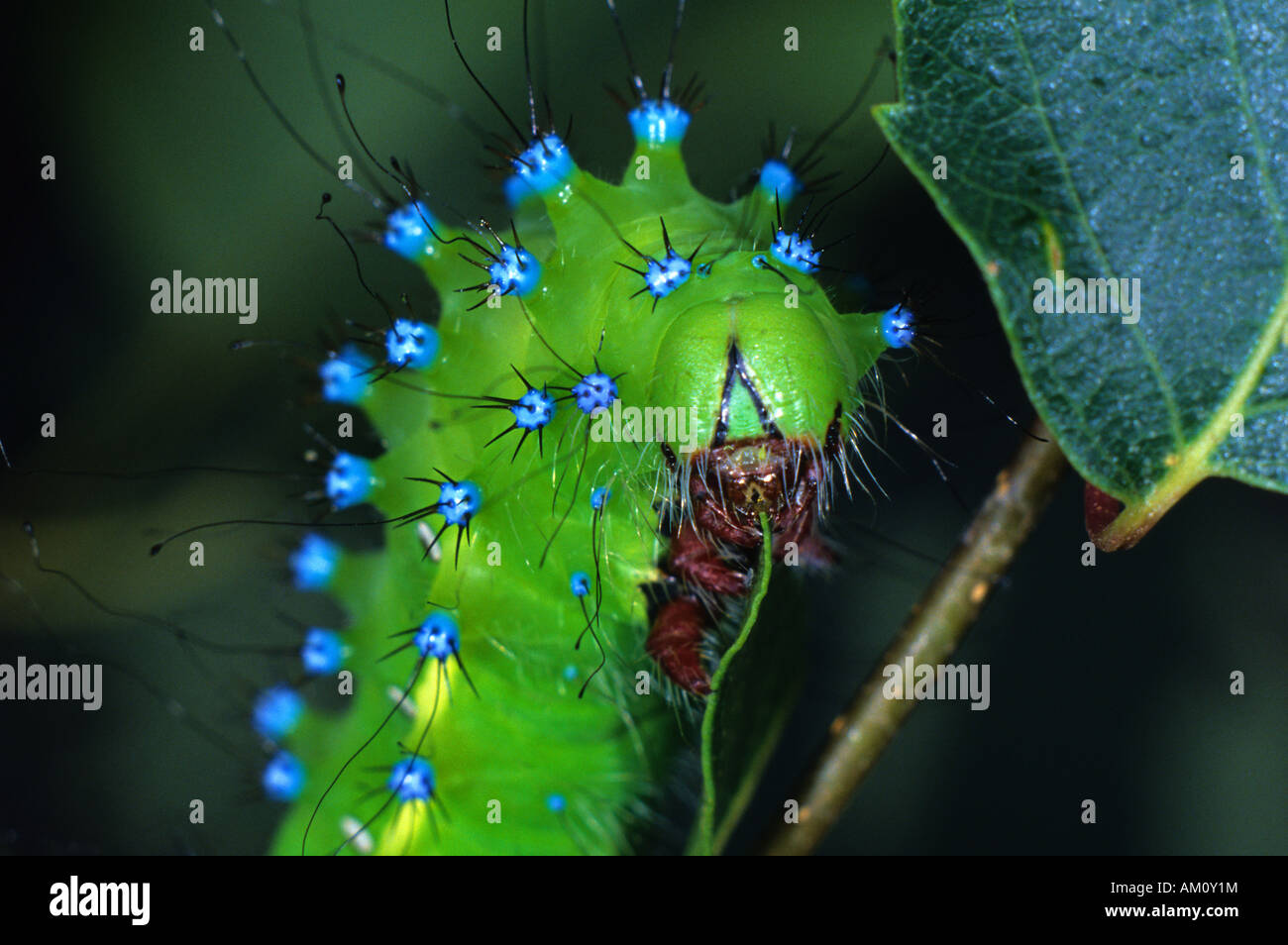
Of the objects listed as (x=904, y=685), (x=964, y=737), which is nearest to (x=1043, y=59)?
(x=904, y=685)

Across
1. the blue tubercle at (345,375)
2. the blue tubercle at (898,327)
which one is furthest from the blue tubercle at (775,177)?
the blue tubercle at (345,375)

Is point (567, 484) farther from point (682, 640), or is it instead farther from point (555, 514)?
point (682, 640)

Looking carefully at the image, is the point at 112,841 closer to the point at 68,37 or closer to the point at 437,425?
the point at 437,425

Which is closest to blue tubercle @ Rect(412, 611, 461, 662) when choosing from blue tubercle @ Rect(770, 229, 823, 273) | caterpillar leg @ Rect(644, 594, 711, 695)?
caterpillar leg @ Rect(644, 594, 711, 695)

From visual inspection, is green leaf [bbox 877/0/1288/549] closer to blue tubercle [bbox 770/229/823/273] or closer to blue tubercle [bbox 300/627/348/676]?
blue tubercle [bbox 770/229/823/273]

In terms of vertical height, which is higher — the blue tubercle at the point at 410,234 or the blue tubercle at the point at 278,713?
the blue tubercle at the point at 410,234

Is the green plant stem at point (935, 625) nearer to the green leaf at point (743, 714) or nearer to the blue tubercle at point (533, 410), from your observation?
the green leaf at point (743, 714)

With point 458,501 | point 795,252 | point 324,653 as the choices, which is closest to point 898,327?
point 795,252
